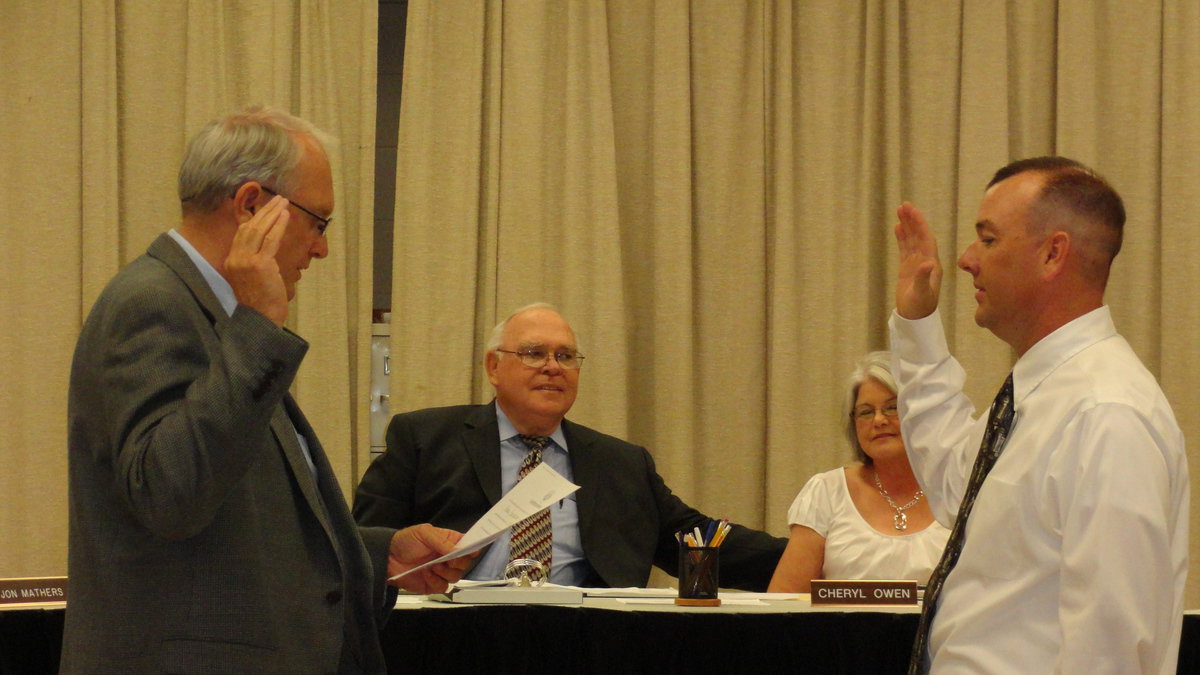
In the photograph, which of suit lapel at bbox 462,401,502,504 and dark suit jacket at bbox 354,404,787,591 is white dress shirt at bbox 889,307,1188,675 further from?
suit lapel at bbox 462,401,502,504

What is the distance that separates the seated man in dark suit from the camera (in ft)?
11.7

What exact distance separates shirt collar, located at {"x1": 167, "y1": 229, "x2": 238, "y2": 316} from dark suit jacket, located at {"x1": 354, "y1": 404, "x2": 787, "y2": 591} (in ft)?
6.01

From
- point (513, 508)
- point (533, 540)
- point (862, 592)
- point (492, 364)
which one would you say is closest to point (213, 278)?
point (513, 508)

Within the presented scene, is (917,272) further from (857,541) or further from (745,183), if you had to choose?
(745,183)

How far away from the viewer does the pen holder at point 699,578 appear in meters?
2.73

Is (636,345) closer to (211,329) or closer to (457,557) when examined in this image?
(457,557)

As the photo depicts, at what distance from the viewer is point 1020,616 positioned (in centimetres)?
186

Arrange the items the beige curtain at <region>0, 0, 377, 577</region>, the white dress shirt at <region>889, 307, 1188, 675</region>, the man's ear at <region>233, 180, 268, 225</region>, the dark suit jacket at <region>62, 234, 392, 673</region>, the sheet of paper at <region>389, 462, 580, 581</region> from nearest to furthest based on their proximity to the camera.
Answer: the dark suit jacket at <region>62, 234, 392, 673</region> < the white dress shirt at <region>889, 307, 1188, 675</region> < the man's ear at <region>233, 180, 268, 225</region> < the sheet of paper at <region>389, 462, 580, 581</region> < the beige curtain at <region>0, 0, 377, 577</region>

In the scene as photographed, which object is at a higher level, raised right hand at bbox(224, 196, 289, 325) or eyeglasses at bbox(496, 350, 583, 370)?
raised right hand at bbox(224, 196, 289, 325)

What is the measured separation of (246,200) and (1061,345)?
1.30 meters


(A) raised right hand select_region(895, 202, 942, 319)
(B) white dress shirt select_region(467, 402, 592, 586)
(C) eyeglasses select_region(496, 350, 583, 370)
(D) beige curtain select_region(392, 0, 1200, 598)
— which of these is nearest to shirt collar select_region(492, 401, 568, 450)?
(B) white dress shirt select_region(467, 402, 592, 586)

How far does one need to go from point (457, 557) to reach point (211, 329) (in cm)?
68

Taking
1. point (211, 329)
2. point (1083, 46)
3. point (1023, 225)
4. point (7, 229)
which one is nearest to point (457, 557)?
point (211, 329)

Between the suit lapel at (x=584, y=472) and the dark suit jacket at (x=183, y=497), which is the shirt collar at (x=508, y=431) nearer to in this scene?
the suit lapel at (x=584, y=472)
